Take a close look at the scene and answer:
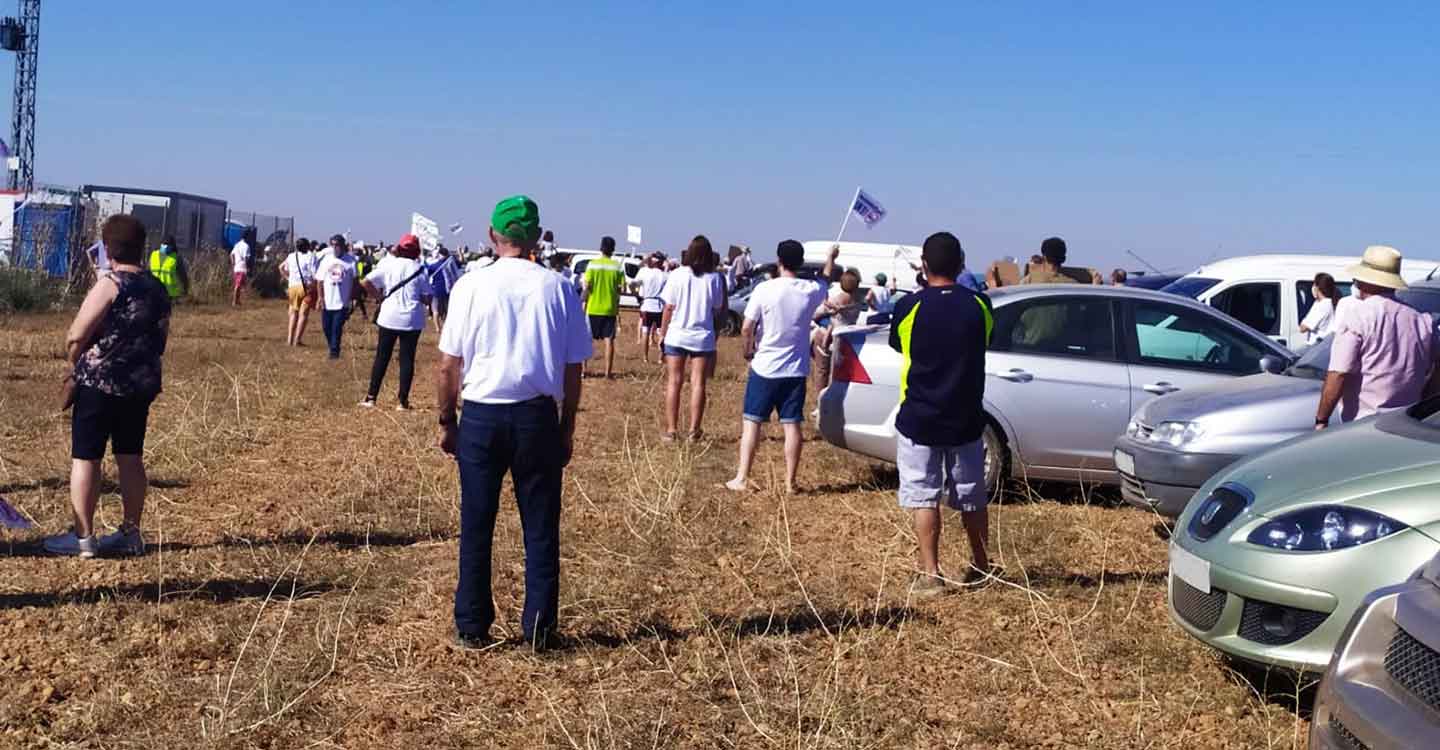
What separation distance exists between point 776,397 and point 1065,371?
183 centimetres

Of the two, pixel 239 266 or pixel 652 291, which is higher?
pixel 652 291

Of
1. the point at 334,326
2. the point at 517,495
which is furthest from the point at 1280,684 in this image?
the point at 334,326

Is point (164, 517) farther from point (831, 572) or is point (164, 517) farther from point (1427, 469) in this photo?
point (1427, 469)

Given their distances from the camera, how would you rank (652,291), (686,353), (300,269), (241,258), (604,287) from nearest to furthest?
1. (686,353)
2. (604,287)
3. (652,291)
4. (300,269)
5. (241,258)

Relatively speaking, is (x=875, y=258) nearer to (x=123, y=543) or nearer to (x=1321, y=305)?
(x=1321, y=305)

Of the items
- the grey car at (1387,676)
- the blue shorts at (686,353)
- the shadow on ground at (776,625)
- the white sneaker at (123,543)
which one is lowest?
the white sneaker at (123,543)

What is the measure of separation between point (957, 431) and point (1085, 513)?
279 centimetres

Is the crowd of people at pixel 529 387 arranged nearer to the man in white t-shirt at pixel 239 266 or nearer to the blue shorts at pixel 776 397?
the blue shorts at pixel 776 397

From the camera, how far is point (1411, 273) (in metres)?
17.6

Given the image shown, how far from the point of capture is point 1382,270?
23.6ft

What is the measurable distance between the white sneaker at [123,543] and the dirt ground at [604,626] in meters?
0.13

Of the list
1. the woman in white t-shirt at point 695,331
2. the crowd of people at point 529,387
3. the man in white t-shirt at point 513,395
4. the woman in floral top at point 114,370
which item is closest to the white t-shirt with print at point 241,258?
the woman in white t-shirt at point 695,331

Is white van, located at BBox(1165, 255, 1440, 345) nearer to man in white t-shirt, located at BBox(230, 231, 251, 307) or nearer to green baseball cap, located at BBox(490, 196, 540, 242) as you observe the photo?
green baseball cap, located at BBox(490, 196, 540, 242)

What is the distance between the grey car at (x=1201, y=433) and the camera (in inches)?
296
